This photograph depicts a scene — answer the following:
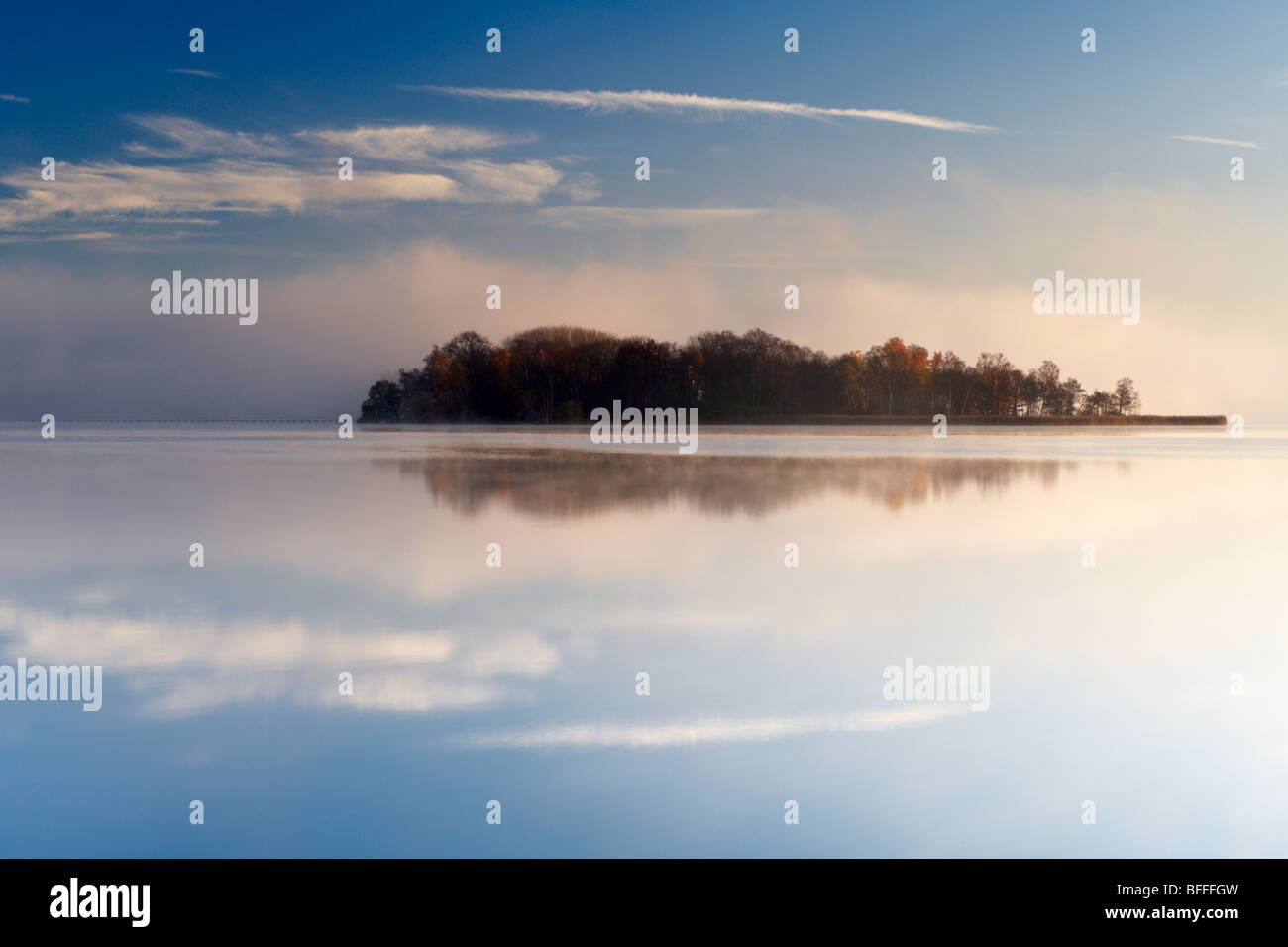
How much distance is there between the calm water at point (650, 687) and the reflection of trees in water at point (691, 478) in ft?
7.56

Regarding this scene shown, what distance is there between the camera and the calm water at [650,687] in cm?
454

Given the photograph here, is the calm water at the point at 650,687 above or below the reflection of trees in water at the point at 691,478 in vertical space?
below

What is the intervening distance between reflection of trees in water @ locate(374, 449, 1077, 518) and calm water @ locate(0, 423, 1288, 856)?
7.56 ft

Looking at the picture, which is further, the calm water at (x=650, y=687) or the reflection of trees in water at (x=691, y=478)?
the reflection of trees in water at (x=691, y=478)

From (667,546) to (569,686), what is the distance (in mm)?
4632

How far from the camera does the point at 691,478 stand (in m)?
19.3

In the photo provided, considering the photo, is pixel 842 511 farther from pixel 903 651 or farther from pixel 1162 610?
pixel 903 651

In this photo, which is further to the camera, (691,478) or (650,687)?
(691,478)

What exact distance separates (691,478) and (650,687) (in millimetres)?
13395

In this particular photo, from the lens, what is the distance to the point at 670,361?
94.1 m

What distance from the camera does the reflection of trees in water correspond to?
14875 millimetres

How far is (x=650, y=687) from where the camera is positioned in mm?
5949

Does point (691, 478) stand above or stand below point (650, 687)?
above
